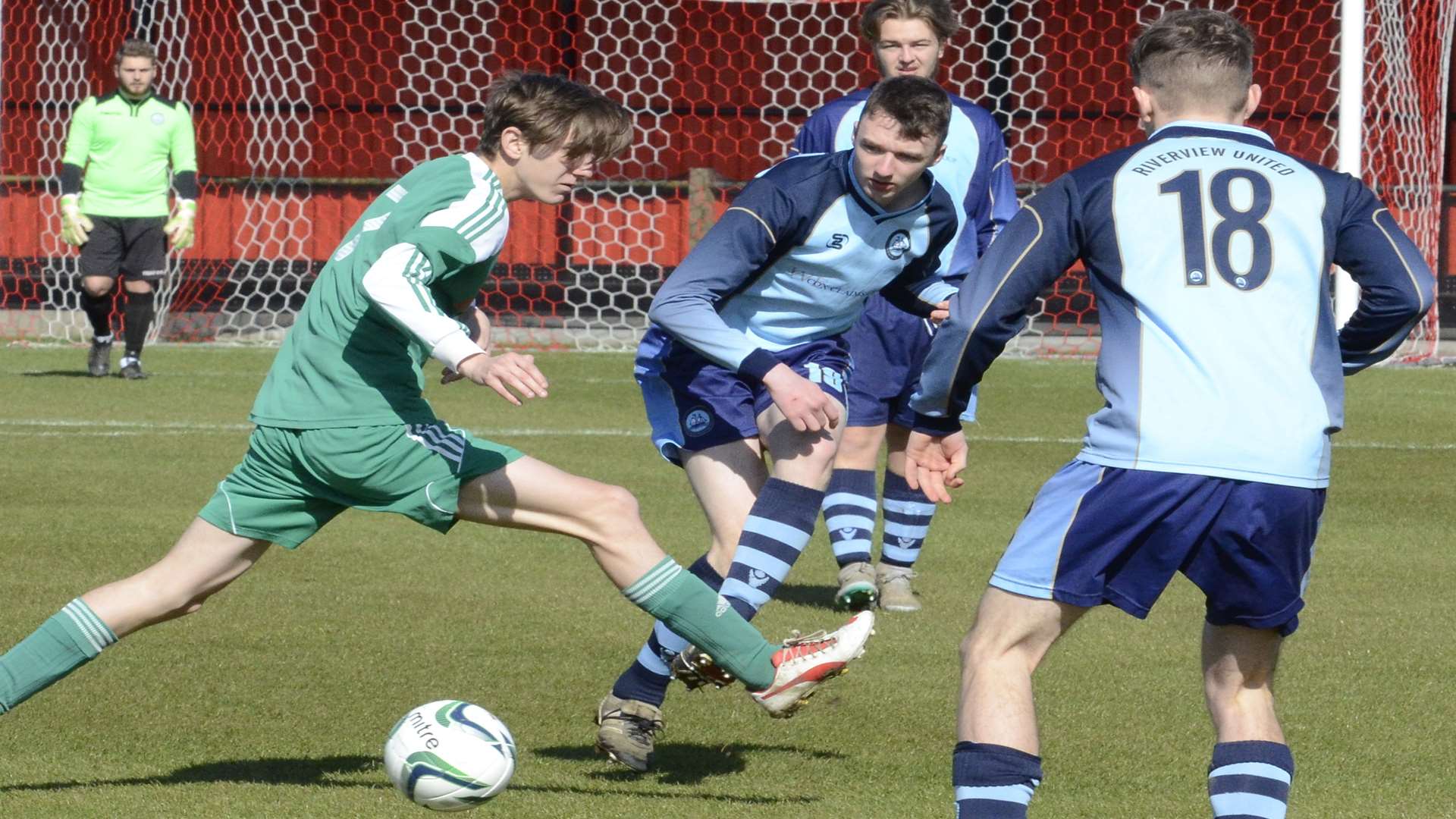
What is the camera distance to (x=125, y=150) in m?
12.0

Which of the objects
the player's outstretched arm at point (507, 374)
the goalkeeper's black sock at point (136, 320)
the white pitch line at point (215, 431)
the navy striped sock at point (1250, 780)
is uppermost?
the player's outstretched arm at point (507, 374)

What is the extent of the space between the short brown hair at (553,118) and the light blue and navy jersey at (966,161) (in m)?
1.95

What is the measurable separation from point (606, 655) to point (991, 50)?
566 inches

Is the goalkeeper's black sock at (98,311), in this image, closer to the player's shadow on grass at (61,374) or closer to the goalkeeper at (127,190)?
the goalkeeper at (127,190)

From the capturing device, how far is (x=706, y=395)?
471 centimetres

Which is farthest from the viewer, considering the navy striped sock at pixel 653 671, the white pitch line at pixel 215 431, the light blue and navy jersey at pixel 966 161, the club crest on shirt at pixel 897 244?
the white pitch line at pixel 215 431

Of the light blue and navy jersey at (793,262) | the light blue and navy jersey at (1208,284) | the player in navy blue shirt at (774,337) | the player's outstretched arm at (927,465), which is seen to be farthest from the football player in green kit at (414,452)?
the light blue and navy jersey at (1208,284)

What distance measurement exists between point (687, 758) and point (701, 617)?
0.55 meters

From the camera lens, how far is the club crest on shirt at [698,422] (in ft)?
15.5

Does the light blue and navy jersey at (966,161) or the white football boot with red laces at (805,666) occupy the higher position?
the light blue and navy jersey at (966,161)

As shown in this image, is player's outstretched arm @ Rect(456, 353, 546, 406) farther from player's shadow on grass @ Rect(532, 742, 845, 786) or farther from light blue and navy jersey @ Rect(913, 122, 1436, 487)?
player's shadow on grass @ Rect(532, 742, 845, 786)

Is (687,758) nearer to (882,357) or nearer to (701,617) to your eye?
(701,617)

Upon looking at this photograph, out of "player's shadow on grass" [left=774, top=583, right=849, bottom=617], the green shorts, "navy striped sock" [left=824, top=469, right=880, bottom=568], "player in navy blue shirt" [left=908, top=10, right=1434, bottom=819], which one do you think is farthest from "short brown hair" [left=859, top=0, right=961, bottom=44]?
"player in navy blue shirt" [left=908, top=10, right=1434, bottom=819]

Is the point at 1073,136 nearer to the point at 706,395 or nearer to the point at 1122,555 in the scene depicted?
the point at 706,395
